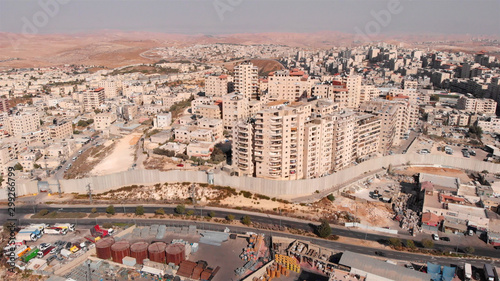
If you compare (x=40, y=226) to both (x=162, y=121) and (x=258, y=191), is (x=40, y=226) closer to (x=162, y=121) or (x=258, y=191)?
(x=258, y=191)

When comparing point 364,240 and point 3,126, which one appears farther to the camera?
point 3,126

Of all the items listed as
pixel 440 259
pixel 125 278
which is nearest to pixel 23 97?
pixel 125 278

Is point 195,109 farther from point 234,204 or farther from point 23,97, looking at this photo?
point 23,97

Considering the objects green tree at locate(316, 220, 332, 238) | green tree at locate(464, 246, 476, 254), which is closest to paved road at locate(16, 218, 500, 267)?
green tree at locate(316, 220, 332, 238)

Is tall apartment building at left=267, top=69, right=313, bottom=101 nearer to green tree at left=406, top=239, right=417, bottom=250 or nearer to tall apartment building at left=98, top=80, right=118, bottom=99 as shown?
green tree at left=406, top=239, right=417, bottom=250

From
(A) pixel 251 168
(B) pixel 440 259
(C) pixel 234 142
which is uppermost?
(C) pixel 234 142

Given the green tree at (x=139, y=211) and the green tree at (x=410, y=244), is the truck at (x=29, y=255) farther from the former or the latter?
the green tree at (x=410, y=244)

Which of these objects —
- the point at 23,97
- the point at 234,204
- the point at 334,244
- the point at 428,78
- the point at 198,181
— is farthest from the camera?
the point at 428,78
